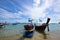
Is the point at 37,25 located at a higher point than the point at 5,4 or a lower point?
lower

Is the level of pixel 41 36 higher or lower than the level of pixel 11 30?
lower

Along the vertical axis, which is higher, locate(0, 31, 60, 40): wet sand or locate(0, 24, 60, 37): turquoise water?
locate(0, 24, 60, 37): turquoise water

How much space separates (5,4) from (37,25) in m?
0.71

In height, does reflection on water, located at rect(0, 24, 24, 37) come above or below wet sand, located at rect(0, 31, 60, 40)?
above

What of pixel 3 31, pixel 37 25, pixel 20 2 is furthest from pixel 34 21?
pixel 3 31

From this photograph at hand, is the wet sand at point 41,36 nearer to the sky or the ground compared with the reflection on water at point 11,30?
nearer to the ground

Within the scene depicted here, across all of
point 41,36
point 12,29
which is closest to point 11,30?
point 12,29

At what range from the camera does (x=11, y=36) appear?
228 cm

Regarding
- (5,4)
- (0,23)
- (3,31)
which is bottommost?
(3,31)

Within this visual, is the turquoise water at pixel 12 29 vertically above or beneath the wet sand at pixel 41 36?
above

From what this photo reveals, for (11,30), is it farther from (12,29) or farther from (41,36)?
(41,36)

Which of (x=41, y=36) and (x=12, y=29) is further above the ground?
(x=12, y=29)

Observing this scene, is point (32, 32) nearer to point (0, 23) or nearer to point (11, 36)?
point (11, 36)

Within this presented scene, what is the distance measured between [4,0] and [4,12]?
0.74ft
